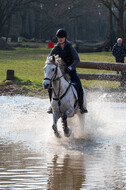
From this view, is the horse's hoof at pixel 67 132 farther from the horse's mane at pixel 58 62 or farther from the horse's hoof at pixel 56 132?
the horse's mane at pixel 58 62

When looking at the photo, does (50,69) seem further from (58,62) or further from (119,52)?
(119,52)

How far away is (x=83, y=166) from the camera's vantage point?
7355 millimetres

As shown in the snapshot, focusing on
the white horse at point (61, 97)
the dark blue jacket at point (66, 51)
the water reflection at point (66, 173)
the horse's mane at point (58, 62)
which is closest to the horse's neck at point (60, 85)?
the white horse at point (61, 97)

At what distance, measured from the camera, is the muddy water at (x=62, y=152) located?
6.43 meters

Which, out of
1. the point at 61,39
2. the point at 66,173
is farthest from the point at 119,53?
the point at 66,173

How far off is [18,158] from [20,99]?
833 cm

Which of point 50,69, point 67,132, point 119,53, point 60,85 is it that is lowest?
point 67,132

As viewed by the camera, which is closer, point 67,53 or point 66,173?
point 66,173

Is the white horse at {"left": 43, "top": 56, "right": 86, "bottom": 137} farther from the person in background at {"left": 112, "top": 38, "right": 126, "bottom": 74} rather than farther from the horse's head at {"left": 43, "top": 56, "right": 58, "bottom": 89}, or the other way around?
the person in background at {"left": 112, "top": 38, "right": 126, "bottom": 74}

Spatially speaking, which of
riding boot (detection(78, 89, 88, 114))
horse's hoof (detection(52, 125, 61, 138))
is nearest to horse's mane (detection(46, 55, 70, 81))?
riding boot (detection(78, 89, 88, 114))

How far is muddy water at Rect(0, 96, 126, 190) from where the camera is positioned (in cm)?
643

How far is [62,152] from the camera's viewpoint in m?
8.47

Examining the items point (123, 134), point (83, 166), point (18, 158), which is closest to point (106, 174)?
point (83, 166)

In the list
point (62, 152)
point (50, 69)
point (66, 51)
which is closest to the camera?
point (50, 69)
